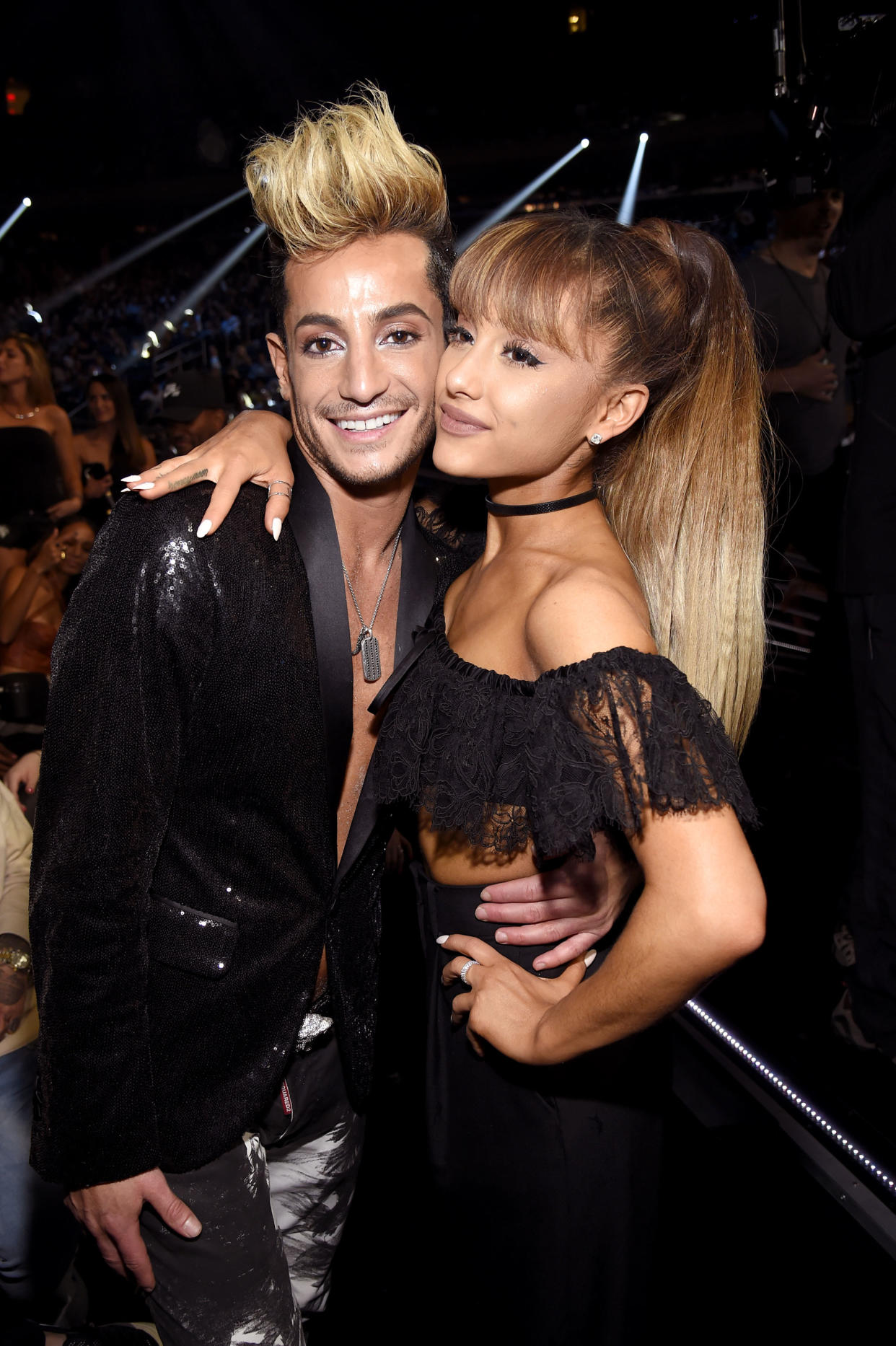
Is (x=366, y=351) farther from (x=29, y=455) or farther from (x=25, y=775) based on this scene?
(x=29, y=455)

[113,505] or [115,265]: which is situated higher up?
[115,265]

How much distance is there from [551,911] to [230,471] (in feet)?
2.80

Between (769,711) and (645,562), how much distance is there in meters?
3.78

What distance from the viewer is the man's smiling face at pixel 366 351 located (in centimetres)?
161

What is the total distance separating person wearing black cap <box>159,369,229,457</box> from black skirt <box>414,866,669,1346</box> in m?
5.25

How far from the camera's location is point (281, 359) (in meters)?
1.79

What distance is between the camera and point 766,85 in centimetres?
327

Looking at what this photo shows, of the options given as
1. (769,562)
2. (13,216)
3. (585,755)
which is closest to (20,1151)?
(585,755)

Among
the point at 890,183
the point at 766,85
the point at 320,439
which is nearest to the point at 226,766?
the point at 320,439

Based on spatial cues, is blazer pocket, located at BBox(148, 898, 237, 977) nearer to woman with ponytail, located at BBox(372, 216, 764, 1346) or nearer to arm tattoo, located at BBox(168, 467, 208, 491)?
woman with ponytail, located at BBox(372, 216, 764, 1346)

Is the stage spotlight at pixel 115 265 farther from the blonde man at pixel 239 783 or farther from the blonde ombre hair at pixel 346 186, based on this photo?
the blonde man at pixel 239 783

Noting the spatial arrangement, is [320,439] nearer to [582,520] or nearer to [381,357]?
[381,357]

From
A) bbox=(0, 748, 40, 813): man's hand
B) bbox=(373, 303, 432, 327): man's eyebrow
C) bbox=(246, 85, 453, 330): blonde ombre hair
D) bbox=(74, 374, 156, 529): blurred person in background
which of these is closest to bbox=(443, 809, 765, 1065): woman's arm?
bbox=(373, 303, 432, 327): man's eyebrow

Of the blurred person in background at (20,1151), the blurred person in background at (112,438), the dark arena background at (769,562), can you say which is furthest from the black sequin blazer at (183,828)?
the blurred person in background at (112,438)
